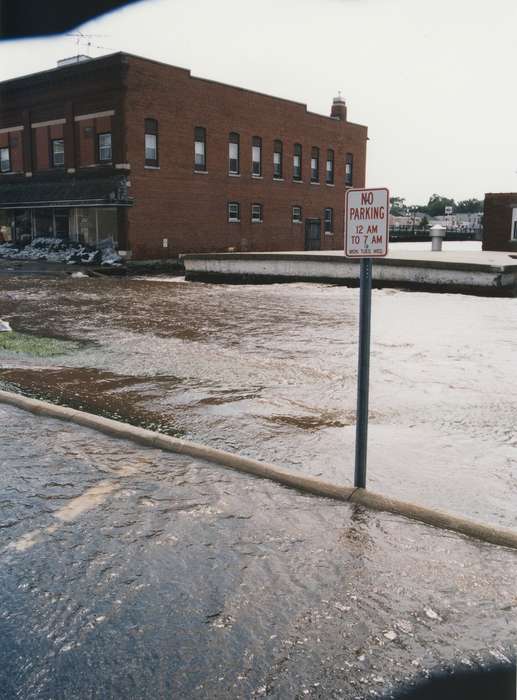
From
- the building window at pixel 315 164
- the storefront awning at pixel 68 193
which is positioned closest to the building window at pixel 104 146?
the storefront awning at pixel 68 193

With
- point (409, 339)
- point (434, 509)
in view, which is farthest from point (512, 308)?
point (434, 509)

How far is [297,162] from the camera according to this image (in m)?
43.9

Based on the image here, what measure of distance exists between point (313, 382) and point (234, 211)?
3195 cm

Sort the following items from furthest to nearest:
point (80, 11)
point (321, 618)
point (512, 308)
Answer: point (512, 308), point (321, 618), point (80, 11)

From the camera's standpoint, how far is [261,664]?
9.90 feet

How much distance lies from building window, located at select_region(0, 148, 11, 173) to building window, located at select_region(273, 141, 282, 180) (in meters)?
15.5

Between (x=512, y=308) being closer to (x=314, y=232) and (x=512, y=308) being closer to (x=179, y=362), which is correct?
(x=179, y=362)

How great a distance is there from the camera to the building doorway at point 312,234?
149 feet

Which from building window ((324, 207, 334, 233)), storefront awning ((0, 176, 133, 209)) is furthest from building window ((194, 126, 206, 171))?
building window ((324, 207, 334, 233))

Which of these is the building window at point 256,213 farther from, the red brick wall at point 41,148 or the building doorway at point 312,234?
the red brick wall at point 41,148

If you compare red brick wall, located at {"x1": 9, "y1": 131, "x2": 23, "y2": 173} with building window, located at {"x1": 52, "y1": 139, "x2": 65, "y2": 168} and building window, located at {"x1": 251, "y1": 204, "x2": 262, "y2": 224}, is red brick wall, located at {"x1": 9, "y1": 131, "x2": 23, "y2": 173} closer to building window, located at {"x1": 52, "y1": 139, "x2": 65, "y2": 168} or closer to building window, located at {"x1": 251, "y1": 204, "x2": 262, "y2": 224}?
building window, located at {"x1": 52, "y1": 139, "x2": 65, "y2": 168}

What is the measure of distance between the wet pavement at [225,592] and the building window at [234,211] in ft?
115

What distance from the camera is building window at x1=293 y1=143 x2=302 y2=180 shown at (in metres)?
43.6

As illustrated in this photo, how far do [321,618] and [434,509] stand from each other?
5.21 ft
